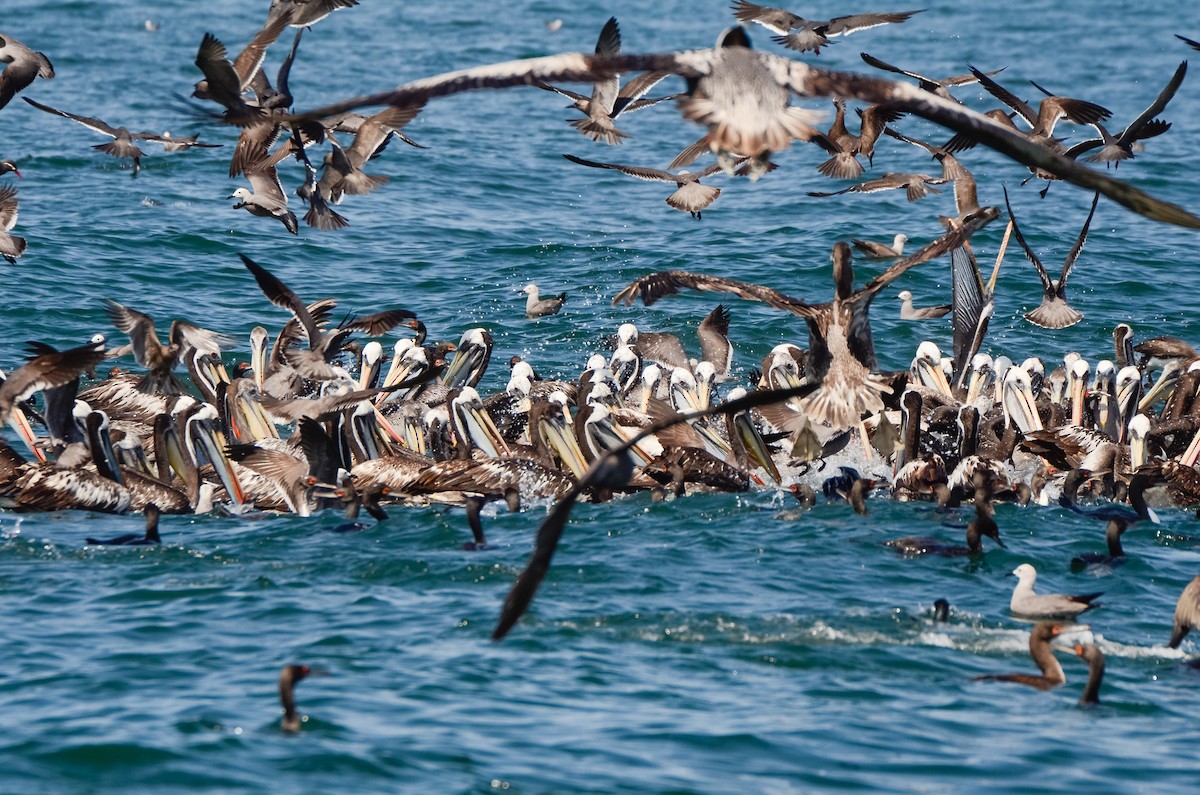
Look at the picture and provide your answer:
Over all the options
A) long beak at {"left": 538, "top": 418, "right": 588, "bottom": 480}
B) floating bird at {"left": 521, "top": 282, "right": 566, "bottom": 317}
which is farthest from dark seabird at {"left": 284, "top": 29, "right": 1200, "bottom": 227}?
floating bird at {"left": 521, "top": 282, "right": 566, "bottom": 317}

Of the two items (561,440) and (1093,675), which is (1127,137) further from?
(1093,675)

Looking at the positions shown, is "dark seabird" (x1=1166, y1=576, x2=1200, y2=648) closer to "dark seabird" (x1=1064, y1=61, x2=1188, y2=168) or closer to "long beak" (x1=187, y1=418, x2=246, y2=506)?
"long beak" (x1=187, y1=418, x2=246, y2=506)

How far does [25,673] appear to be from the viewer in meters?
8.23

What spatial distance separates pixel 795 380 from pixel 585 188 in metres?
10.3

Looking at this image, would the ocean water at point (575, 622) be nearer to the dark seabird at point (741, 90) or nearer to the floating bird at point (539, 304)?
the floating bird at point (539, 304)

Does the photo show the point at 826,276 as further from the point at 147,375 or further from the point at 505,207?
the point at 147,375

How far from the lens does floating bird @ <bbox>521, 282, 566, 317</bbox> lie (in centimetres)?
1689

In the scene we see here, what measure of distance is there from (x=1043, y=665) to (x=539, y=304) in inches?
374

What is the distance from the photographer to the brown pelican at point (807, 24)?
16969mm

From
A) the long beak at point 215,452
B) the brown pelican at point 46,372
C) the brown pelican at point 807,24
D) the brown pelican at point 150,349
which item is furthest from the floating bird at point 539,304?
the brown pelican at point 46,372

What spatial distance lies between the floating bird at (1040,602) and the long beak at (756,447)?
3.40 m

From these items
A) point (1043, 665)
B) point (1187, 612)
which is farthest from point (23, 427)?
point (1187, 612)

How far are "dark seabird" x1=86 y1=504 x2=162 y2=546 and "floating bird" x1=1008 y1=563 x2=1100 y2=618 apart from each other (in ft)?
16.3

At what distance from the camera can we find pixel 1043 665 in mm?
8094
